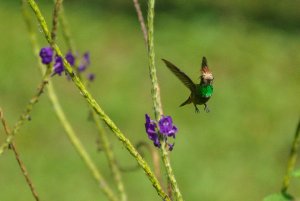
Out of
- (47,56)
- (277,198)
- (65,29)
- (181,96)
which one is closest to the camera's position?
(47,56)

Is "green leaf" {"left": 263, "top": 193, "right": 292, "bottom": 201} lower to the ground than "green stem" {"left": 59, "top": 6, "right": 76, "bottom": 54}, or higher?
lower

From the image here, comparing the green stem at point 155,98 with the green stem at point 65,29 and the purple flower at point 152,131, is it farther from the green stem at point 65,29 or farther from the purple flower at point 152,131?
the green stem at point 65,29

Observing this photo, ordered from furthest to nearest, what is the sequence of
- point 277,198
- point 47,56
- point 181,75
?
point 277,198, point 47,56, point 181,75

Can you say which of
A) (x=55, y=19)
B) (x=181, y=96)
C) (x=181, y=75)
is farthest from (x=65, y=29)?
(x=181, y=96)

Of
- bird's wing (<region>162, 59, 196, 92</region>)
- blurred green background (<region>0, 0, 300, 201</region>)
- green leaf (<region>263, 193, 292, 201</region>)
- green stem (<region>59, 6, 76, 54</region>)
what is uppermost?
blurred green background (<region>0, 0, 300, 201</region>)

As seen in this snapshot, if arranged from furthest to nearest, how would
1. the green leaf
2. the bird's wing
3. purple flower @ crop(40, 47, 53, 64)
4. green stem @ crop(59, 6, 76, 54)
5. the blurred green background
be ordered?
the blurred green background < green stem @ crop(59, 6, 76, 54) < the green leaf < purple flower @ crop(40, 47, 53, 64) < the bird's wing

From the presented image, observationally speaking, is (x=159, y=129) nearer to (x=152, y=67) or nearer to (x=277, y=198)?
(x=152, y=67)

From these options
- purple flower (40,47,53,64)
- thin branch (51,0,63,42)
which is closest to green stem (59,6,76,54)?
purple flower (40,47,53,64)

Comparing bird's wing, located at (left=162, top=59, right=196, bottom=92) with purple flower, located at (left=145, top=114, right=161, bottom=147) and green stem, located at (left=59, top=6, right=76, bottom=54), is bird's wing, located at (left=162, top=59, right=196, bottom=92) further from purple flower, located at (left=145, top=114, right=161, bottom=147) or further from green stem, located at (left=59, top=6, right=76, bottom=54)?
green stem, located at (left=59, top=6, right=76, bottom=54)

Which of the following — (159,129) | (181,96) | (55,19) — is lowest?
(159,129)

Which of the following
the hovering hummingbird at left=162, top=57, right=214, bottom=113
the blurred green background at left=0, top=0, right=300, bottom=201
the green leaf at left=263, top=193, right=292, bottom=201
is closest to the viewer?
the hovering hummingbird at left=162, top=57, right=214, bottom=113
